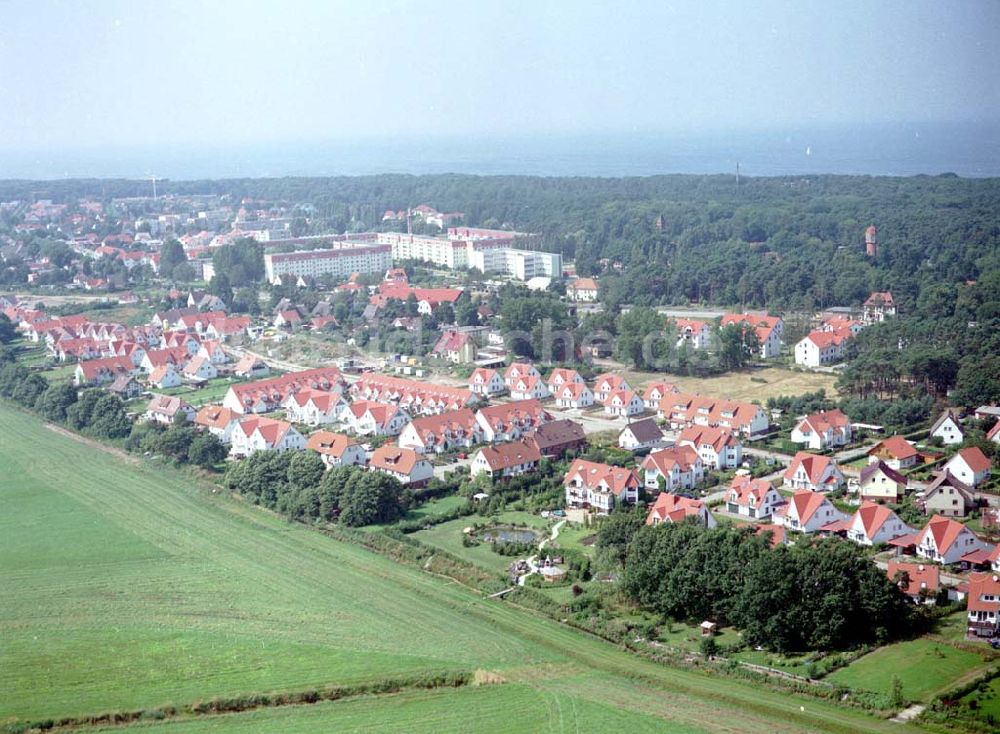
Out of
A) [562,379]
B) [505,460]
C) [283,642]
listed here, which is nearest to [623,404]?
[562,379]

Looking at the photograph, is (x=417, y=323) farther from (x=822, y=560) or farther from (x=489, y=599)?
(x=822, y=560)

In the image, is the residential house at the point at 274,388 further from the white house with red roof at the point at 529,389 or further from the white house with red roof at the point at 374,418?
the white house with red roof at the point at 529,389

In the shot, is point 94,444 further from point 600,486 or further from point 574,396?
point 600,486

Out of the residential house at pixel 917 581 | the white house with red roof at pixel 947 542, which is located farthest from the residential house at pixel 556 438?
the residential house at pixel 917 581

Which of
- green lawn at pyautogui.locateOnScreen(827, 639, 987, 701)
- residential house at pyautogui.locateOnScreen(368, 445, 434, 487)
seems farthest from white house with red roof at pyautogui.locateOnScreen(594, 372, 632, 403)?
green lawn at pyautogui.locateOnScreen(827, 639, 987, 701)

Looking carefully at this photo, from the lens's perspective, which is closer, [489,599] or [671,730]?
[671,730]

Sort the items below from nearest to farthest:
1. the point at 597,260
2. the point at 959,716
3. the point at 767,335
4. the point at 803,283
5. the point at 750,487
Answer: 1. the point at 959,716
2. the point at 750,487
3. the point at 767,335
4. the point at 803,283
5. the point at 597,260

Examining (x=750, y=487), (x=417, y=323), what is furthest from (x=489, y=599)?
(x=417, y=323)
